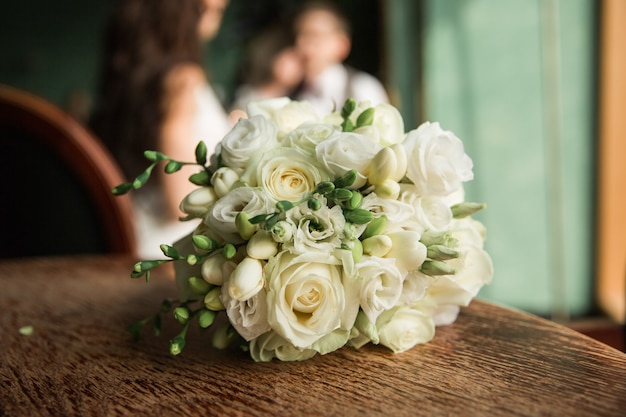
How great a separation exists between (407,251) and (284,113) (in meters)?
0.23

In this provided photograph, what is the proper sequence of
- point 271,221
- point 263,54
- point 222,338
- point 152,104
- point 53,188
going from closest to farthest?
point 271,221
point 222,338
point 53,188
point 152,104
point 263,54

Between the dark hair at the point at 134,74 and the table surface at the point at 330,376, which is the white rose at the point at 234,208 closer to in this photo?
the table surface at the point at 330,376

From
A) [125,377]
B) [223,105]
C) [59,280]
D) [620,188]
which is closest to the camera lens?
[125,377]

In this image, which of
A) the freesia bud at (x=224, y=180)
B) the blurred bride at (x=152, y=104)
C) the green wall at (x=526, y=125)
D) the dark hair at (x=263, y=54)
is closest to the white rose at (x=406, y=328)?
the freesia bud at (x=224, y=180)

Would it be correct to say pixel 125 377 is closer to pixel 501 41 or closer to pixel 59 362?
pixel 59 362

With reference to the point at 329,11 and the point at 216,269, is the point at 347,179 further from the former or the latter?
the point at 329,11

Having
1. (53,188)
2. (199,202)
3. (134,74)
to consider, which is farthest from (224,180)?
(134,74)

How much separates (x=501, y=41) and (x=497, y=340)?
7.06 ft

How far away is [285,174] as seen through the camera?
1.98 ft

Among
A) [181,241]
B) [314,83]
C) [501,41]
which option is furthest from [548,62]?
[181,241]

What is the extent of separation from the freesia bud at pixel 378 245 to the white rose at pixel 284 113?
0.58 feet

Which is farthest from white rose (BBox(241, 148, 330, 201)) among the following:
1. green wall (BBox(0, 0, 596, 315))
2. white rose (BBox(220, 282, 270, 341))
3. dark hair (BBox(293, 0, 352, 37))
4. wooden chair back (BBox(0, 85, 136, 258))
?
dark hair (BBox(293, 0, 352, 37))

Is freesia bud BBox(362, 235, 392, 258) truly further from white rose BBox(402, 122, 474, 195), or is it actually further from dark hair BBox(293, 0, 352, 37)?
dark hair BBox(293, 0, 352, 37)

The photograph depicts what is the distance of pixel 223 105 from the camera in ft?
8.62
